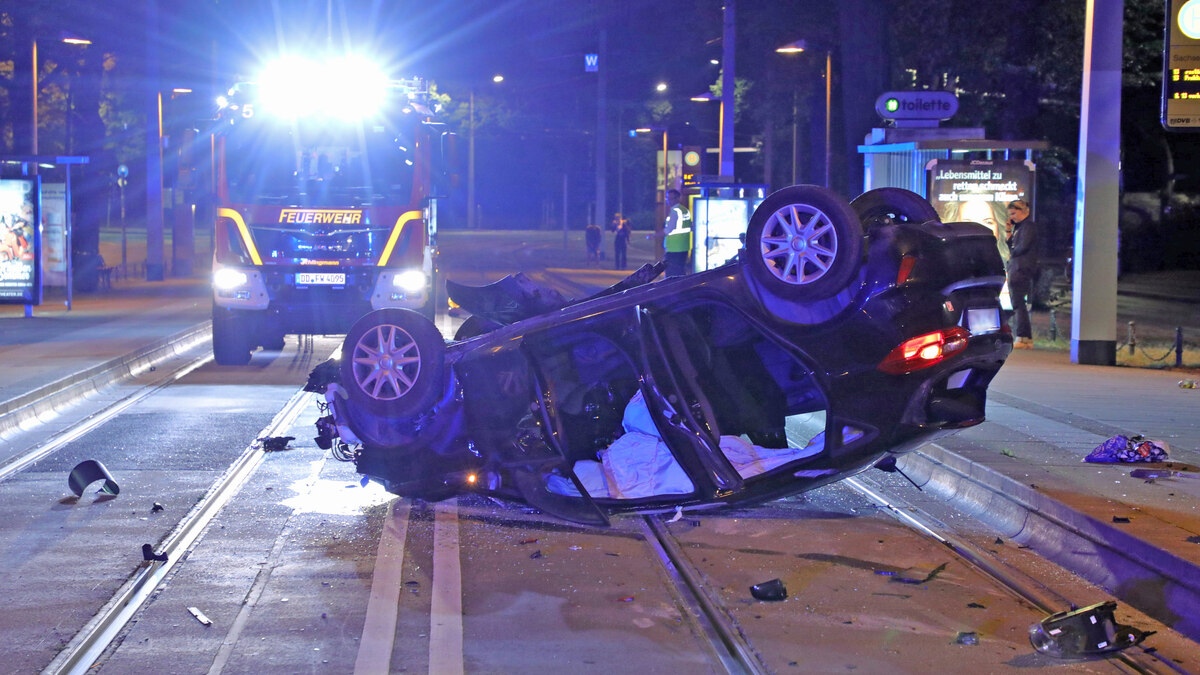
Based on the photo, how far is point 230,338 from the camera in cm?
1641

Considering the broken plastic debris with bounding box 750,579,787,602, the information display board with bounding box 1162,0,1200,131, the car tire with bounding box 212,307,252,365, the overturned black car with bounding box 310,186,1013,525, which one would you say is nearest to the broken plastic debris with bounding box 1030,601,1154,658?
the broken plastic debris with bounding box 750,579,787,602

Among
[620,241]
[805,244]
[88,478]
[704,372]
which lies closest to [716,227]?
[620,241]

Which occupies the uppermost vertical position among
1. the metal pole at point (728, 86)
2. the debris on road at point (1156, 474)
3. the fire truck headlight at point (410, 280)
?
the metal pole at point (728, 86)

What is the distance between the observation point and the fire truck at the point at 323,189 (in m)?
15.1

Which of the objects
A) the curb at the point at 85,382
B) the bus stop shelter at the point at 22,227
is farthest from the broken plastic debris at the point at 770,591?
the bus stop shelter at the point at 22,227

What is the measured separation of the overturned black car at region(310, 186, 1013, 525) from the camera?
7145mm

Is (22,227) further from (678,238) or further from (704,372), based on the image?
(704,372)

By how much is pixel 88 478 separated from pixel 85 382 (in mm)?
5726

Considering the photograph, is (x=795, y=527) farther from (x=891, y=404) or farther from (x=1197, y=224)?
(x=1197, y=224)

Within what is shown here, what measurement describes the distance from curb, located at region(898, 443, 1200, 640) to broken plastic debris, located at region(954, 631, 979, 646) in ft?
3.49

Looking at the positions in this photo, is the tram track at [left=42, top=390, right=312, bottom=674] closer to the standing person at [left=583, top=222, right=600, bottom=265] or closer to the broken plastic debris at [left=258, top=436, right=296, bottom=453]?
the broken plastic debris at [left=258, top=436, right=296, bottom=453]

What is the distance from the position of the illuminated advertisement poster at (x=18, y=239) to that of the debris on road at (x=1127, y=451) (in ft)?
57.9

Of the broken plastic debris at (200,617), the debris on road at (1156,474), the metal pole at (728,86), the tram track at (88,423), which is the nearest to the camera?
the broken plastic debris at (200,617)

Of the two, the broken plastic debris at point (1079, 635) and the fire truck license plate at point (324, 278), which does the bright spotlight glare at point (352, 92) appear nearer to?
the fire truck license plate at point (324, 278)
